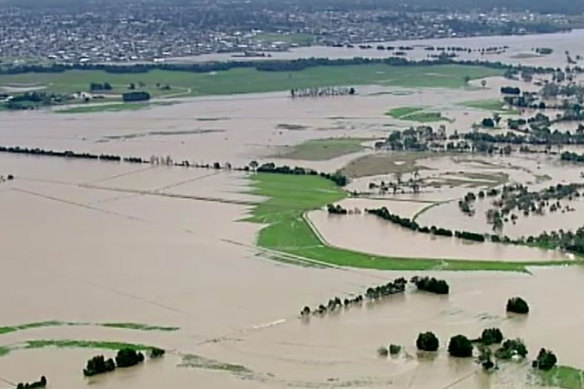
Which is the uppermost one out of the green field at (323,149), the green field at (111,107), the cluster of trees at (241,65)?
the cluster of trees at (241,65)

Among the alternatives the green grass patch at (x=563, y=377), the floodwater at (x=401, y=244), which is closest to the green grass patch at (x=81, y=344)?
the green grass patch at (x=563, y=377)

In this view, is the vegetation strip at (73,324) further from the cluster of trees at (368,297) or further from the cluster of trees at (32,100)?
the cluster of trees at (32,100)

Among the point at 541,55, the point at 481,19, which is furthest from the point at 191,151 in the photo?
the point at 481,19

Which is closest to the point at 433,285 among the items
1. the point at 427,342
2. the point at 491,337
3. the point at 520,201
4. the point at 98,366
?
the point at 491,337

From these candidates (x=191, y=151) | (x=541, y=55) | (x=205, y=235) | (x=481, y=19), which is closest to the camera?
(x=205, y=235)

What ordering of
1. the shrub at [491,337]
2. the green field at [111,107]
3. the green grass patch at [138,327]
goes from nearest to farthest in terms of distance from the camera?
1. the shrub at [491,337]
2. the green grass patch at [138,327]
3. the green field at [111,107]

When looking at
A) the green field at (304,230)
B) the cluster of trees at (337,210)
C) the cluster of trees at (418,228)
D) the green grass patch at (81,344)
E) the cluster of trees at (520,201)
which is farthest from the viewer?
the cluster of trees at (337,210)

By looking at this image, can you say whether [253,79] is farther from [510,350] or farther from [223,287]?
[510,350]

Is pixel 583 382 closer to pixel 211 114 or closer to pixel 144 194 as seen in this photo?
pixel 144 194
